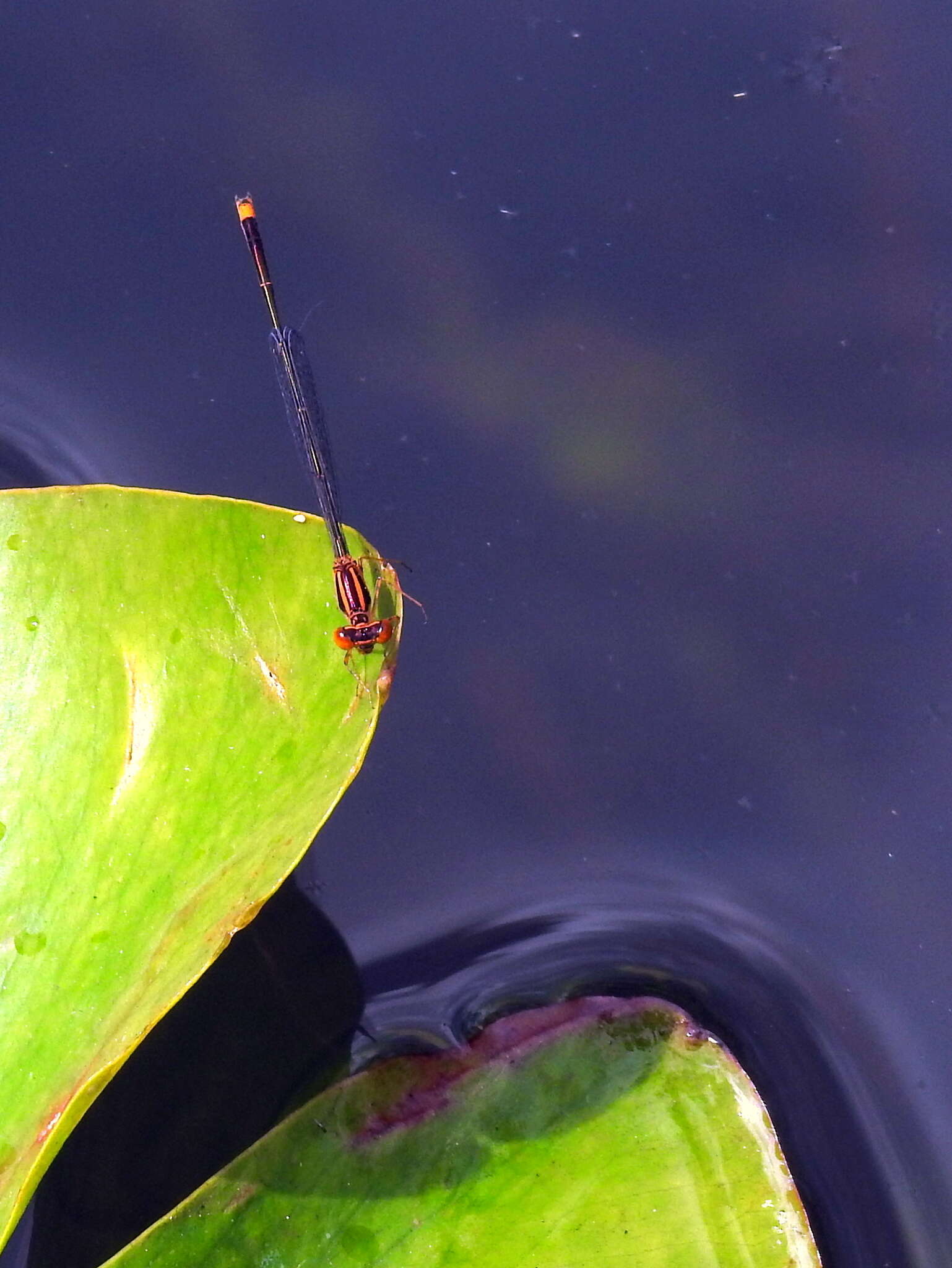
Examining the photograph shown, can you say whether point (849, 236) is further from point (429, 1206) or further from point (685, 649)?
point (429, 1206)

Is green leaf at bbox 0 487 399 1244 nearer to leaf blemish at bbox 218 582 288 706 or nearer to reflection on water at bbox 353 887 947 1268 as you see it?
leaf blemish at bbox 218 582 288 706

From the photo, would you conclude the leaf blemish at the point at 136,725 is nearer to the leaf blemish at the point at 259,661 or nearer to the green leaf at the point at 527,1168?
the leaf blemish at the point at 259,661

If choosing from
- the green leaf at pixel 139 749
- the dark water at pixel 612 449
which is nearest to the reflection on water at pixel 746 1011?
the dark water at pixel 612 449

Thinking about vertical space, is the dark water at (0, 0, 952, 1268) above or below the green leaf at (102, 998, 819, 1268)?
above

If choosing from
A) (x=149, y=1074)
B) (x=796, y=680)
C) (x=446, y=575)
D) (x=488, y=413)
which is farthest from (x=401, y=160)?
(x=149, y=1074)

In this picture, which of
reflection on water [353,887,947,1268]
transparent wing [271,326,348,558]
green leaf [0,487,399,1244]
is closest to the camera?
green leaf [0,487,399,1244]

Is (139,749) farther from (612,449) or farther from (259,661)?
(612,449)

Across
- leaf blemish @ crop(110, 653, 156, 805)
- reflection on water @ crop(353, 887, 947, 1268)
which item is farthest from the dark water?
leaf blemish @ crop(110, 653, 156, 805)
